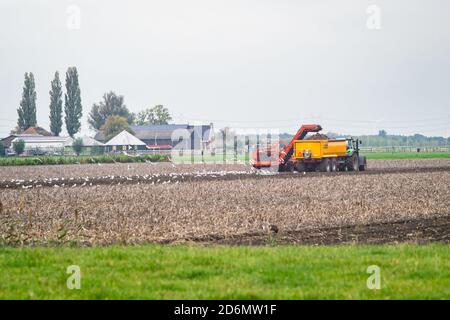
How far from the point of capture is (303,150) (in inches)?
2201

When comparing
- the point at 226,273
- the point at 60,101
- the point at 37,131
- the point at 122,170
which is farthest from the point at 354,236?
the point at 37,131

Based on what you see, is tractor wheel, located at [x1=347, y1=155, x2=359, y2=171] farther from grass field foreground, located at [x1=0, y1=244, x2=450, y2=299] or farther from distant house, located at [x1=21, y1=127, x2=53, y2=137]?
distant house, located at [x1=21, y1=127, x2=53, y2=137]

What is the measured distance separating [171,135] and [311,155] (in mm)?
123860

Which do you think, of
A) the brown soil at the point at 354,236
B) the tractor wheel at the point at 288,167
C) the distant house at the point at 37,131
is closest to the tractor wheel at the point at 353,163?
the tractor wheel at the point at 288,167

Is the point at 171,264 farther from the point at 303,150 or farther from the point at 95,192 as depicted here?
the point at 303,150

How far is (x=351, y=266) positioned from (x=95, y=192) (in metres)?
24.4

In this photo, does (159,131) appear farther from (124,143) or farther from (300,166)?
(300,166)

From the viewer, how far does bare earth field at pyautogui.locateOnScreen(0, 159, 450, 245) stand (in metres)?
19.1

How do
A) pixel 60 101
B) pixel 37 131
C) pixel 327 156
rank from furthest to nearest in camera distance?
pixel 37 131, pixel 60 101, pixel 327 156

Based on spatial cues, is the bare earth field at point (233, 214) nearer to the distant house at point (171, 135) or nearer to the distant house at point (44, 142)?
the distant house at point (44, 142)

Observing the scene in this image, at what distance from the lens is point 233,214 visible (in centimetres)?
2420

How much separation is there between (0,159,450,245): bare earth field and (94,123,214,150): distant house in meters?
132

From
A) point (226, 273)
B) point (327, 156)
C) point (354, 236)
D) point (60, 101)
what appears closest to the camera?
point (226, 273)
